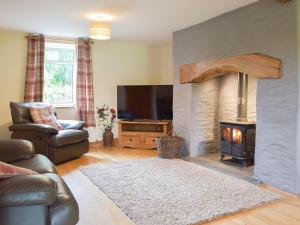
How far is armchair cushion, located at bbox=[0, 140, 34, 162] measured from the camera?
8.40 ft

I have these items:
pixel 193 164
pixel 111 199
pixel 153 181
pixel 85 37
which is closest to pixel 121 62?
pixel 85 37

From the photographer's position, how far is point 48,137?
4352 millimetres

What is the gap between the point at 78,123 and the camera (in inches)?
196

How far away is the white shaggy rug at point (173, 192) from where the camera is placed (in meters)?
2.61

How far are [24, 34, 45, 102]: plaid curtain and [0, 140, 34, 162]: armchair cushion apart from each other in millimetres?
2734

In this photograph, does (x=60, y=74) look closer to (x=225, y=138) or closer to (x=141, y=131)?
(x=141, y=131)

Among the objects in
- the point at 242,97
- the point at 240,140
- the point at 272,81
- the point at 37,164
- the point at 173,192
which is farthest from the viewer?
the point at 242,97

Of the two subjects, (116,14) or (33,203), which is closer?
(33,203)

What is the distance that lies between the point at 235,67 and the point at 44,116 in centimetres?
315

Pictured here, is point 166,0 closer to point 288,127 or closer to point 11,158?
point 288,127

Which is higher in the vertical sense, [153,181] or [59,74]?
[59,74]

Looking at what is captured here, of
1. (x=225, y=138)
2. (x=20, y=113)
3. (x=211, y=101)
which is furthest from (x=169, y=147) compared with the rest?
(x=20, y=113)

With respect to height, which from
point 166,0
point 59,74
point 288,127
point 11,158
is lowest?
point 11,158

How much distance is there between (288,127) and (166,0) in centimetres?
198
